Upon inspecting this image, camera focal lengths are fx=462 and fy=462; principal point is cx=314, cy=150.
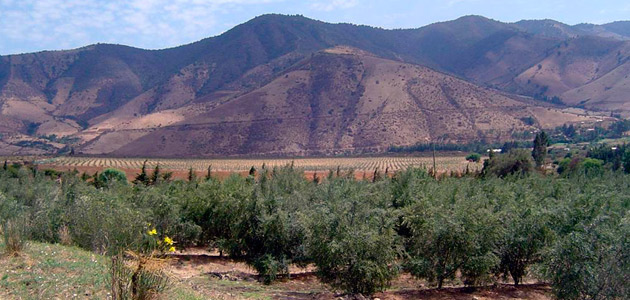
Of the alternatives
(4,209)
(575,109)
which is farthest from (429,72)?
(4,209)

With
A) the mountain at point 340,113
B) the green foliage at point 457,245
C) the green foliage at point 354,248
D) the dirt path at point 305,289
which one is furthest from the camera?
the mountain at point 340,113

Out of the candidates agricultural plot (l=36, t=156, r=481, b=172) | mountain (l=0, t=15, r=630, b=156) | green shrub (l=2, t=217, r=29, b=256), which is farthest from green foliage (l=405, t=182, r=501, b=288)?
mountain (l=0, t=15, r=630, b=156)

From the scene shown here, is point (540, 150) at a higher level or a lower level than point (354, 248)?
higher

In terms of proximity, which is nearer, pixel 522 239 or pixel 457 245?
pixel 457 245

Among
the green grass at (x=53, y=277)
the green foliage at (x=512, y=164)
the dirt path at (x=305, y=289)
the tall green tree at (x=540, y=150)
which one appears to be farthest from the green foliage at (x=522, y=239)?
the tall green tree at (x=540, y=150)

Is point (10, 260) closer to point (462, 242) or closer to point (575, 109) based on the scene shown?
point (462, 242)

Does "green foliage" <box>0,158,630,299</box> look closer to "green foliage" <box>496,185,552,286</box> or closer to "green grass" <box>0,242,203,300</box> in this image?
"green foliage" <box>496,185,552,286</box>

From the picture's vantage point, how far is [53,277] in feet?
33.1

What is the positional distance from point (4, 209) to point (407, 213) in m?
17.2

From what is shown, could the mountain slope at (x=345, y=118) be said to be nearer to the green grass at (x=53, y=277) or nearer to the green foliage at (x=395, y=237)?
the green foliage at (x=395, y=237)

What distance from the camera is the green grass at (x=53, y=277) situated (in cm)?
919

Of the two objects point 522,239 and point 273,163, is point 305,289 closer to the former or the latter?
point 522,239

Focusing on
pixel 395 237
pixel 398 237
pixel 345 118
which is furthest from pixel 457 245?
pixel 345 118

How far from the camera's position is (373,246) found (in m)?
16.6
